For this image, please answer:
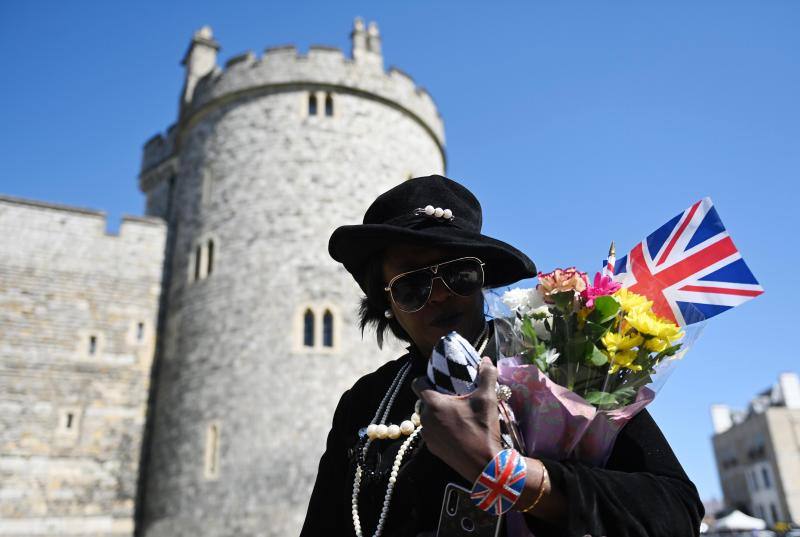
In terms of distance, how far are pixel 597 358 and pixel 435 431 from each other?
35cm

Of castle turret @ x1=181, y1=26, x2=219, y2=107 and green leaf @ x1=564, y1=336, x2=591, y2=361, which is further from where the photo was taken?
castle turret @ x1=181, y1=26, x2=219, y2=107

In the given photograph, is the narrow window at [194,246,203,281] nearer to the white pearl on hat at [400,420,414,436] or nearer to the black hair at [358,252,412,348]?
the black hair at [358,252,412,348]

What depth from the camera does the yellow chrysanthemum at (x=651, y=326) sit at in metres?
1.41

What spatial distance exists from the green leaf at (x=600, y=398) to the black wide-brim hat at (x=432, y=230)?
1.56 feet

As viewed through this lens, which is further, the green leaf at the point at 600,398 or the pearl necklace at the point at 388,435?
the pearl necklace at the point at 388,435

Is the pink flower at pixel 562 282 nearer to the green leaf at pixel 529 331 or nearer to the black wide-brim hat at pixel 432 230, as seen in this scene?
the green leaf at pixel 529 331

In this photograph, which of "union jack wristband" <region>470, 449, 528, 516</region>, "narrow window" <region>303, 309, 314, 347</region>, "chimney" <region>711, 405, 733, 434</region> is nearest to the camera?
"union jack wristband" <region>470, 449, 528, 516</region>

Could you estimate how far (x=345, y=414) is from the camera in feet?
6.98

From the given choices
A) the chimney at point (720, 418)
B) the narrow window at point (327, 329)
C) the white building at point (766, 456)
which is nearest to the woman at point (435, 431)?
the narrow window at point (327, 329)

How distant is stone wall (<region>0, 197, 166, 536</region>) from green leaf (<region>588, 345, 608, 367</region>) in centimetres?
1440

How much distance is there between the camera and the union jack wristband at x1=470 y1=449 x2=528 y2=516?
1.28 metres

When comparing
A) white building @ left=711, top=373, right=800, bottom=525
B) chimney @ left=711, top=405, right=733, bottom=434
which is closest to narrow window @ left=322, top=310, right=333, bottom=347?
white building @ left=711, top=373, right=800, bottom=525

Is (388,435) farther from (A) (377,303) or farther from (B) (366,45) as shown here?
(B) (366,45)

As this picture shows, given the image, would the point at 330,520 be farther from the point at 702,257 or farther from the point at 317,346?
the point at 317,346
